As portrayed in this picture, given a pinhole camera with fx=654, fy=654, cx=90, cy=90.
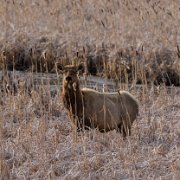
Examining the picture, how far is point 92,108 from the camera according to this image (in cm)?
775

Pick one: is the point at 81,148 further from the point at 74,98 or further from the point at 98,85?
the point at 98,85

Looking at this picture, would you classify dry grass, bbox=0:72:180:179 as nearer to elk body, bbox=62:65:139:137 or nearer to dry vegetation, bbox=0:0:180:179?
dry vegetation, bbox=0:0:180:179

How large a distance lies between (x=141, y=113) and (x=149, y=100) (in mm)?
486

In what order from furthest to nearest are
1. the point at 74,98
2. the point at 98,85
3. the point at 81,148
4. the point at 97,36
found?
the point at 97,36, the point at 98,85, the point at 74,98, the point at 81,148

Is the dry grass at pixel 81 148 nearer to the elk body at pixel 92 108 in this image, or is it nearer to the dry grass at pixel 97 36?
the elk body at pixel 92 108

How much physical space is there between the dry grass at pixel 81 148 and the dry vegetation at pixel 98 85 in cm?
1

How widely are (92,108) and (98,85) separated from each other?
2.92m

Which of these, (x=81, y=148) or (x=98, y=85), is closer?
(x=81, y=148)

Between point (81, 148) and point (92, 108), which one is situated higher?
point (92, 108)

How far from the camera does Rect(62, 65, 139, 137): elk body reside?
7.65m

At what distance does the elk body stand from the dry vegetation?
0.15 m

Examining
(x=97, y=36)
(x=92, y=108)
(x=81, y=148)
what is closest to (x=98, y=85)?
(x=97, y=36)

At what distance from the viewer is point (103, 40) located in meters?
12.4

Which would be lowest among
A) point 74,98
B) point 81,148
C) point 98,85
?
point 81,148
